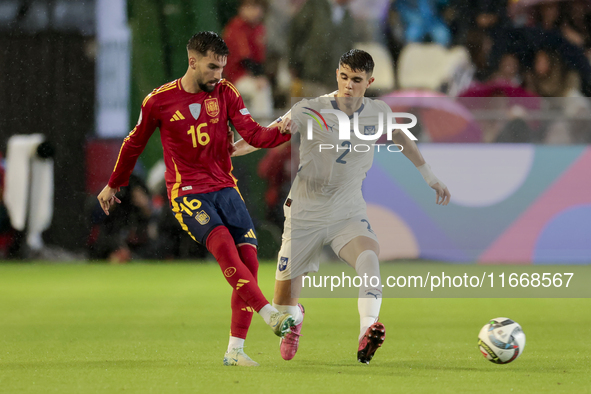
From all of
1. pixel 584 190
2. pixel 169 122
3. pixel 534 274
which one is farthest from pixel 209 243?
pixel 584 190

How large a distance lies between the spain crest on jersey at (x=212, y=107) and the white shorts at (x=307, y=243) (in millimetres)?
795

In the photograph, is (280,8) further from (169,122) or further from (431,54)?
(169,122)

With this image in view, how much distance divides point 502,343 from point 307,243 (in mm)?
1273

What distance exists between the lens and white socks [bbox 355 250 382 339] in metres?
4.81

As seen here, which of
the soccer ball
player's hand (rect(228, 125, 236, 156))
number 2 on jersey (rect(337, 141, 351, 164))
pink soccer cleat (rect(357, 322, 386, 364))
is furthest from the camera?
number 2 on jersey (rect(337, 141, 351, 164))

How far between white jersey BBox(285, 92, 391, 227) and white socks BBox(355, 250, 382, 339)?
43cm

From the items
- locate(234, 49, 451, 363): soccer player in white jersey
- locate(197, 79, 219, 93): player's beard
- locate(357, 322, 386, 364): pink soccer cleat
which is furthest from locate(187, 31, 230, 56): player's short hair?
locate(357, 322, 386, 364): pink soccer cleat

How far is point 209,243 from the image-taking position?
4.87 meters

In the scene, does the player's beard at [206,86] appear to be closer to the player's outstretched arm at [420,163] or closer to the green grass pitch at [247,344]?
the player's outstretched arm at [420,163]

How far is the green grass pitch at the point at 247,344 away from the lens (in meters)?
4.34

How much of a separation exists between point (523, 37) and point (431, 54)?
132 centimetres

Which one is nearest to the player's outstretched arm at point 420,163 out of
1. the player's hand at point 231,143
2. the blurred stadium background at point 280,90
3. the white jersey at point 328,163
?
the white jersey at point 328,163

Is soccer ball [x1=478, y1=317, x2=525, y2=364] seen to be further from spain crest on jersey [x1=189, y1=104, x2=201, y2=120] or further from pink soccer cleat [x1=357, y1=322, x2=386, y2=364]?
spain crest on jersey [x1=189, y1=104, x2=201, y2=120]

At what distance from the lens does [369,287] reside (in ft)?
16.0
